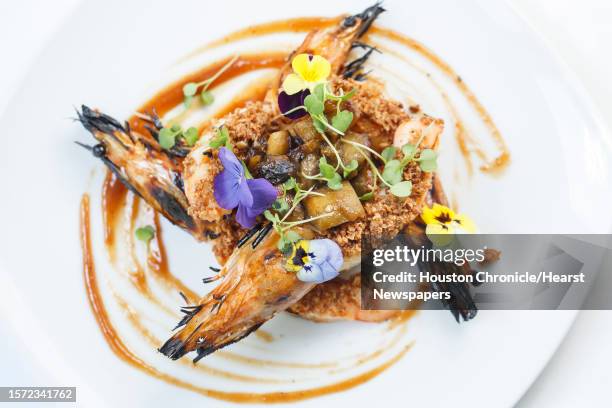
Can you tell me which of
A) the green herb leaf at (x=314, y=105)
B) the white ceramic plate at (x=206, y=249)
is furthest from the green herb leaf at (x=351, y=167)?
the white ceramic plate at (x=206, y=249)

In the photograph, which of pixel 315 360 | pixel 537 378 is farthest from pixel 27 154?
pixel 537 378

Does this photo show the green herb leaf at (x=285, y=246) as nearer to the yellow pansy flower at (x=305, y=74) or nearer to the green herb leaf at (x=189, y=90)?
the yellow pansy flower at (x=305, y=74)

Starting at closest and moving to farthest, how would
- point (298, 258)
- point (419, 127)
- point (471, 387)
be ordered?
point (298, 258) → point (419, 127) → point (471, 387)

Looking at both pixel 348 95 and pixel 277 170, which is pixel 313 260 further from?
pixel 348 95

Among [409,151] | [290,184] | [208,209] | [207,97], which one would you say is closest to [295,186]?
[290,184]

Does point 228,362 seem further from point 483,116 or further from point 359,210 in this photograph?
point 483,116

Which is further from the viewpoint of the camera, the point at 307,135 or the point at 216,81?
the point at 216,81
